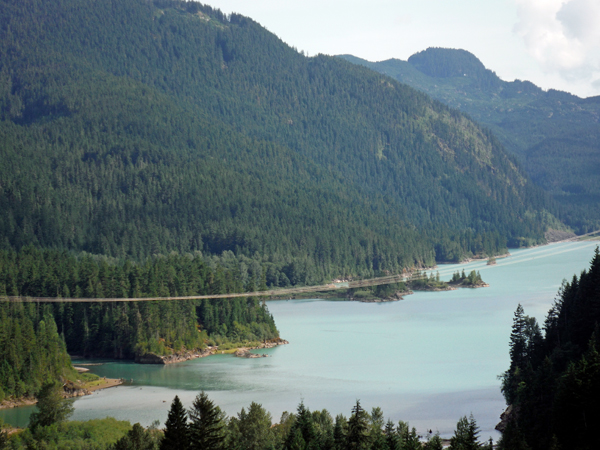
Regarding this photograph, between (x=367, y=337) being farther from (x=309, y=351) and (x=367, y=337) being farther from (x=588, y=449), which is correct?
(x=588, y=449)

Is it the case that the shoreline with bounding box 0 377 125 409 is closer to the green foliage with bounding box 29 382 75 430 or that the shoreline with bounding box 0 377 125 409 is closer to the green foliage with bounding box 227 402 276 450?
the green foliage with bounding box 29 382 75 430

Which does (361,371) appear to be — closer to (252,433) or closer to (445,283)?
(252,433)

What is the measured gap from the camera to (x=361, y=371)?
84875mm

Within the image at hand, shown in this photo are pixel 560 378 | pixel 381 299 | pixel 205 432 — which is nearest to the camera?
pixel 205 432

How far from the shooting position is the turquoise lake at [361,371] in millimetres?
67062

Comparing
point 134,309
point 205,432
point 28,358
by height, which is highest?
point 134,309

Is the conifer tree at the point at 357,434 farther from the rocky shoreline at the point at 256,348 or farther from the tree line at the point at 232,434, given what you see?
the rocky shoreline at the point at 256,348

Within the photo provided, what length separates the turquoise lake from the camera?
6706 centimetres

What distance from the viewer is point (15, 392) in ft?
225

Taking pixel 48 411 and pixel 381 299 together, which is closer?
pixel 48 411

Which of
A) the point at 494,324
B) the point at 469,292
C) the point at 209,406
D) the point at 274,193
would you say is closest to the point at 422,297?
the point at 469,292

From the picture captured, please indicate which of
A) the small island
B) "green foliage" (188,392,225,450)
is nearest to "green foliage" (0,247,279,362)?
"green foliage" (188,392,225,450)

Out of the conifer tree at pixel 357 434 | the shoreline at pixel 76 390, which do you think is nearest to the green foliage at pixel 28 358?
Answer: the shoreline at pixel 76 390

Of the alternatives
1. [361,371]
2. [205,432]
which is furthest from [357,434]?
[361,371]
